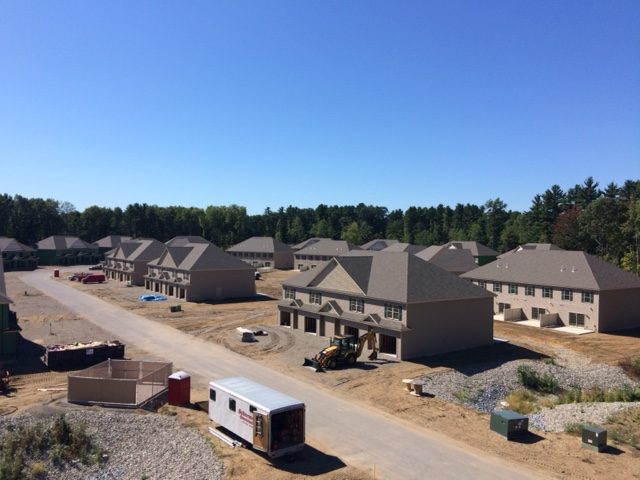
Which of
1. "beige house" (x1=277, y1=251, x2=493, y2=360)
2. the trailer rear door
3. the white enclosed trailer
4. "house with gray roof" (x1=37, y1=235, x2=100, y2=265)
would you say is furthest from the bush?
"house with gray roof" (x1=37, y1=235, x2=100, y2=265)

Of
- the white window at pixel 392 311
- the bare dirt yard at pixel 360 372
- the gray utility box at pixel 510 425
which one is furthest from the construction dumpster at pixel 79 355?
the gray utility box at pixel 510 425

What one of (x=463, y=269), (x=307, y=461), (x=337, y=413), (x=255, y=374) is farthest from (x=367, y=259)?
(x=463, y=269)

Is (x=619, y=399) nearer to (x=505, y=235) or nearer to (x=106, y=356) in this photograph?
(x=106, y=356)

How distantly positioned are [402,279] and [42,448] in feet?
94.5

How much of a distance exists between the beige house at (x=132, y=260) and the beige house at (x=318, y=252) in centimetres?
3344

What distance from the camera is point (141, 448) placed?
21.3 meters

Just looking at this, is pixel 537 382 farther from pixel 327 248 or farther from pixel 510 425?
pixel 327 248

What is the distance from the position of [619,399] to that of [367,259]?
23884 millimetres

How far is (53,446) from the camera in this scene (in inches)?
813

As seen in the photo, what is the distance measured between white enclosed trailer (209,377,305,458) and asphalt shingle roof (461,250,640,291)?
137 ft

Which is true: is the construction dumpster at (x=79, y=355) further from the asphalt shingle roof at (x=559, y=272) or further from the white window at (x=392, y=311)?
the asphalt shingle roof at (x=559, y=272)

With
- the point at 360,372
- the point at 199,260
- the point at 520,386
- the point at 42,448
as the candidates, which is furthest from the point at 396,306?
the point at 199,260

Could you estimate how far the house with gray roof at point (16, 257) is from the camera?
115144 mm

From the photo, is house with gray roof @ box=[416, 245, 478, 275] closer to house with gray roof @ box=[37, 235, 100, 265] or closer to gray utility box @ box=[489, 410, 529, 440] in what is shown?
gray utility box @ box=[489, 410, 529, 440]
